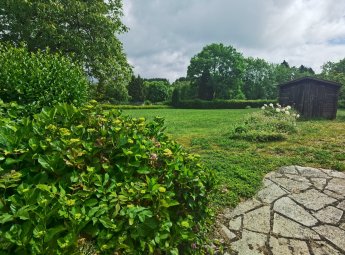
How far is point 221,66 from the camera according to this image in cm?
6106

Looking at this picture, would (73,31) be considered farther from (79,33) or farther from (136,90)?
(136,90)

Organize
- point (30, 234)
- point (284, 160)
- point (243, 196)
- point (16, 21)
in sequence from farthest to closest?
point (16, 21) < point (284, 160) < point (243, 196) < point (30, 234)

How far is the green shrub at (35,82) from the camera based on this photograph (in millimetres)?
5410

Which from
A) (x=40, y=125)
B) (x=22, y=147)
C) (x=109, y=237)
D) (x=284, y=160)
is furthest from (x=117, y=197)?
(x=284, y=160)

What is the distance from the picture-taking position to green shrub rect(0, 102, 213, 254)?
1.46 metres

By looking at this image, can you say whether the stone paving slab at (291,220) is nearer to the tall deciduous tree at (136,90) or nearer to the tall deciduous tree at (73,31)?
the tall deciduous tree at (73,31)

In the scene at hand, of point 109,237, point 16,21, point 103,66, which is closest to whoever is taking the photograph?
point 109,237

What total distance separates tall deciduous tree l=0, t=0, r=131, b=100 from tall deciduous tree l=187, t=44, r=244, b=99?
43322 mm

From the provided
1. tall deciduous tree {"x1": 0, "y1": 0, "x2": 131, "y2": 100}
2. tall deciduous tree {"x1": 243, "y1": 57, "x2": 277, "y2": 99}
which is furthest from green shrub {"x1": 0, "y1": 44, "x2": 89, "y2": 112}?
tall deciduous tree {"x1": 243, "y1": 57, "x2": 277, "y2": 99}

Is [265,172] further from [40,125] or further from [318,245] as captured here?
[40,125]

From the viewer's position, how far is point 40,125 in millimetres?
2100

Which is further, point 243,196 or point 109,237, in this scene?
point 243,196

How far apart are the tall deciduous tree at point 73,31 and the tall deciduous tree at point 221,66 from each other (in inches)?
1706

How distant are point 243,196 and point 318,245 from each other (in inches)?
61.1
